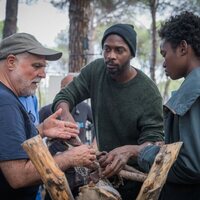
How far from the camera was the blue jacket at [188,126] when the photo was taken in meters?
1.90

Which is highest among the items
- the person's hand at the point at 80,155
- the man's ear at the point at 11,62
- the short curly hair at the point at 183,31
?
the short curly hair at the point at 183,31

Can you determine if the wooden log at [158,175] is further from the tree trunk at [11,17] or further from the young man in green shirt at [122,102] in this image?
the tree trunk at [11,17]

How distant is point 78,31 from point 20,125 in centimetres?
517

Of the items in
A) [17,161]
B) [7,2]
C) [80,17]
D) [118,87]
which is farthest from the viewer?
[7,2]

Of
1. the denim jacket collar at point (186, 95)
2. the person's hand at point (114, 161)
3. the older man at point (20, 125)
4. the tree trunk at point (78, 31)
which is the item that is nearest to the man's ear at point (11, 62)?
the older man at point (20, 125)

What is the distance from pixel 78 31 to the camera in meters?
6.92

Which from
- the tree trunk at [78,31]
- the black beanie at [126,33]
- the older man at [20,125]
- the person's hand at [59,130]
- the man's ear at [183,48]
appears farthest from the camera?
the tree trunk at [78,31]

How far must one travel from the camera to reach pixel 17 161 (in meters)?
1.87

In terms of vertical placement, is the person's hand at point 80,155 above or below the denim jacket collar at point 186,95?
below

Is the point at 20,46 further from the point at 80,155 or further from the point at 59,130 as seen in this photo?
the point at 80,155

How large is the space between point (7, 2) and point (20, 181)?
6.17 m

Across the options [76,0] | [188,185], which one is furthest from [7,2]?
[188,185]

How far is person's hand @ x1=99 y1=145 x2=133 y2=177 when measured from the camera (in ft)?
7.71

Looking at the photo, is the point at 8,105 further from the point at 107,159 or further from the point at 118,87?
the point at 118,87
